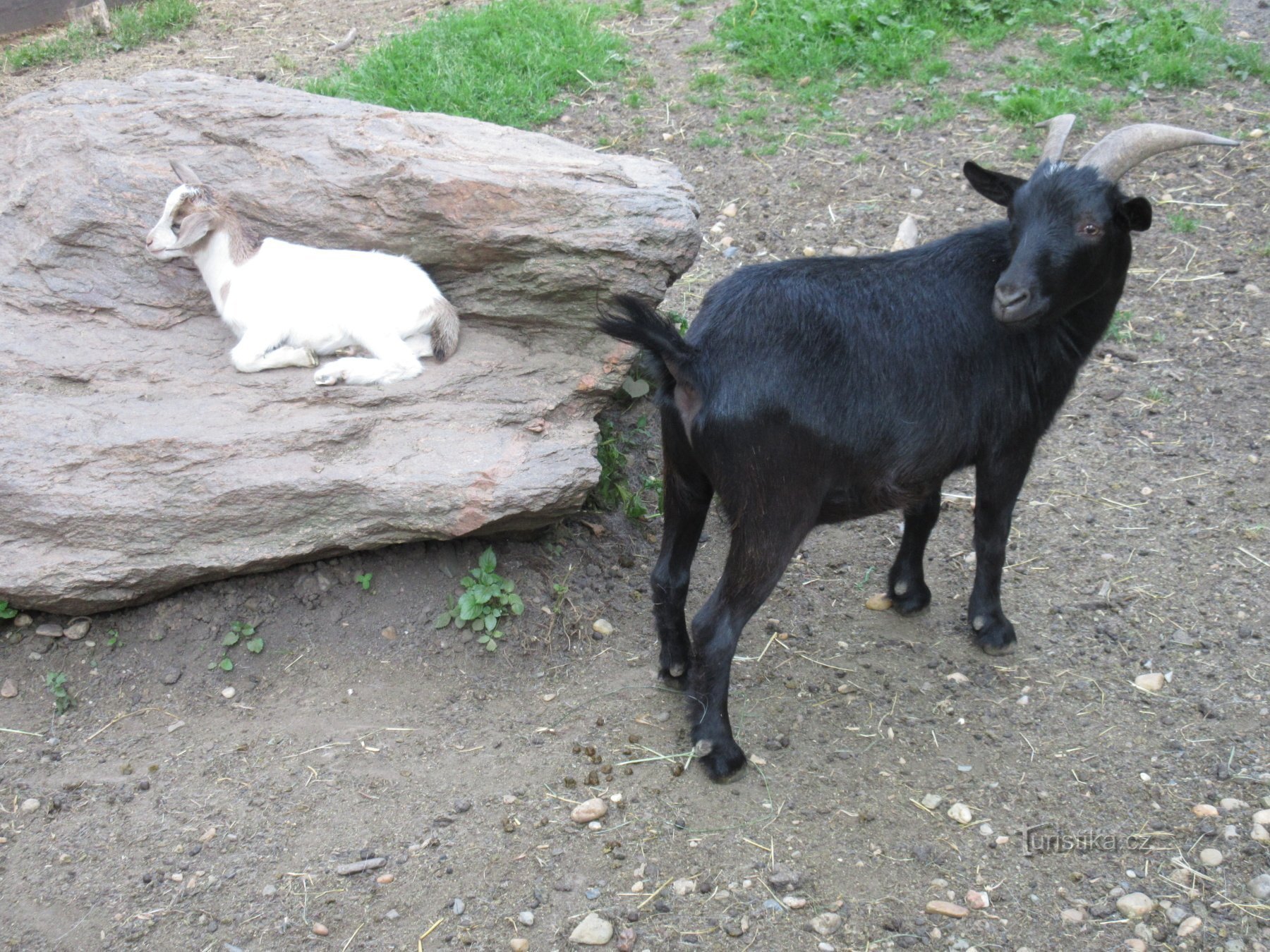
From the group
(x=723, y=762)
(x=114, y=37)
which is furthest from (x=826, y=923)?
(x=114, y=37)

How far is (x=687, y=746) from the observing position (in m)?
3.93

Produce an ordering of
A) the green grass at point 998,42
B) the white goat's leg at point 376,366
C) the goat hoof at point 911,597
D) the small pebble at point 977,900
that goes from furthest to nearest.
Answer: the green grass at point 998,42
the goat hoof at point 911,597
the white goat's leg at point 376,366
the small pebble at point 977,900

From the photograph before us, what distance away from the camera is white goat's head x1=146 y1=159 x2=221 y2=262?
4492mm

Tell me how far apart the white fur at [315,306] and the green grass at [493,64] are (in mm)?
3562

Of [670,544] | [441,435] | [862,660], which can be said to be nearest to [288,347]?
[441,435]

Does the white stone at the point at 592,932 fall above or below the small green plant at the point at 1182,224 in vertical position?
below

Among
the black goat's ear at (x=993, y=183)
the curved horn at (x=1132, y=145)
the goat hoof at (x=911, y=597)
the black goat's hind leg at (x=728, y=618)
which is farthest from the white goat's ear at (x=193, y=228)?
the curved horn at (x=1132, y=145)

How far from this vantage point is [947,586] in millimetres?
4855

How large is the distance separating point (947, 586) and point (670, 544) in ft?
4.98

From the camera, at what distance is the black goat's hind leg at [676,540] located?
3.75 m

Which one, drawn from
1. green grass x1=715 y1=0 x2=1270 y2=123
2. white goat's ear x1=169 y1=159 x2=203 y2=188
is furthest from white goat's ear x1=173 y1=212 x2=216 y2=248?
green grass x1=715 y1=0 x2=1270 y2=123

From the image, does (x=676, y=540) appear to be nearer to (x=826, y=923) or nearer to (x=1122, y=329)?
(x=826, y=923)

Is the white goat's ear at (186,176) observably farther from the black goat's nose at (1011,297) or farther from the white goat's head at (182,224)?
the black goat's nose at (1011,297)

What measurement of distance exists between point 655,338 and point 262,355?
193 centimetres
